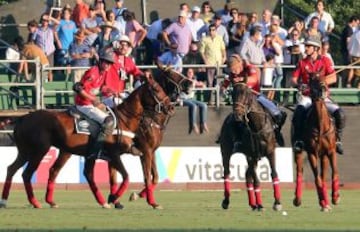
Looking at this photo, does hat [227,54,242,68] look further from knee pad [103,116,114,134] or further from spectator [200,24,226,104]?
spectator [200,24,226,104]

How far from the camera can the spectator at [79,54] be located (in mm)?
34219

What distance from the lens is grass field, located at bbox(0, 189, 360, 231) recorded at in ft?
62.8

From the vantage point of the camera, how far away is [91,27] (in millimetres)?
34688

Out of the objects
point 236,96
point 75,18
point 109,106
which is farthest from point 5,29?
point 236,96

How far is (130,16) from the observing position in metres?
34.6

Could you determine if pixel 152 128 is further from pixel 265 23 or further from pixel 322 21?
pixel 322 21

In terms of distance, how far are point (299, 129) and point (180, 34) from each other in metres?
9.69

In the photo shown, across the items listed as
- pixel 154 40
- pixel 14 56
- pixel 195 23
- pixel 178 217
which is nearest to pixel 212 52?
pixel 195 23

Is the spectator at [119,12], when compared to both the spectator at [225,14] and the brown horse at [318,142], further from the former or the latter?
the brown horse at [318,142]

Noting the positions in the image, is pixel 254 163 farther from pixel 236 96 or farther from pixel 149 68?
pixel 149 68

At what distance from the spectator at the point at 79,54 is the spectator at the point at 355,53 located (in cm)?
659

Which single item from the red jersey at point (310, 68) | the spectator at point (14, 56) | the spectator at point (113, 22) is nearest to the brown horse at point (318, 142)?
the red jersey at point (310, 68)

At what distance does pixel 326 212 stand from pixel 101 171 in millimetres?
11339

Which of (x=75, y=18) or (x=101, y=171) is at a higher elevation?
(x=75, y=18)
